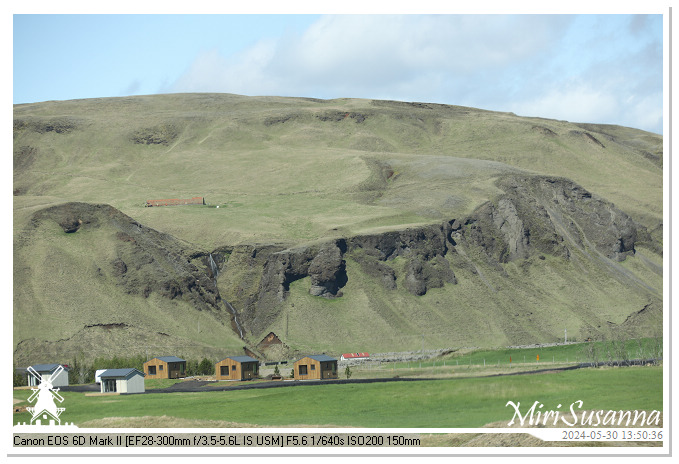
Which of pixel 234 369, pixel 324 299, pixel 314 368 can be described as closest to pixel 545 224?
pixel 324 299

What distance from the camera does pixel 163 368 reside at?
92312 millimetres

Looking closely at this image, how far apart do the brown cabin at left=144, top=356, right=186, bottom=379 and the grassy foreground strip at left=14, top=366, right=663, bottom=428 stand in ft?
63.5

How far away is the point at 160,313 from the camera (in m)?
120

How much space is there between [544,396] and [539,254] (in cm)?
10429

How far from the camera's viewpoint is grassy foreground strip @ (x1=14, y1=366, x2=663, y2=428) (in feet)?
173

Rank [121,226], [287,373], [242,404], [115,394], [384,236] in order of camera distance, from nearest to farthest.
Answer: [242,404], [115,394], [287,373], [121,226], [384,236]

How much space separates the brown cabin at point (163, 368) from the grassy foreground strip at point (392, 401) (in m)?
19.3

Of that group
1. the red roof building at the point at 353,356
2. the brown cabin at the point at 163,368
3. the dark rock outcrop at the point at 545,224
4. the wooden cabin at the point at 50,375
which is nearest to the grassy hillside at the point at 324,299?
the dark rock outcrop at the point at 545,224

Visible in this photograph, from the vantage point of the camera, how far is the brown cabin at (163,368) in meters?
91.9

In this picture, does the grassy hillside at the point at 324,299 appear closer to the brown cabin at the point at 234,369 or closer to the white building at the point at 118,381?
the brown cabin at the point at 234,369

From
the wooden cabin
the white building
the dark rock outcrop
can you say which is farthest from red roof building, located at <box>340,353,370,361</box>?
the dark rock outcrop

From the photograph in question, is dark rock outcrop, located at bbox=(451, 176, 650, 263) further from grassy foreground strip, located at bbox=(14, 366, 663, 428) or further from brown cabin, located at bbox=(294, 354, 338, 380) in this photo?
grassy foreground strip, located at bbox=(14, 366, 663, 428)
